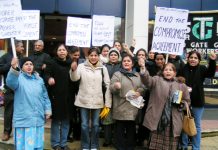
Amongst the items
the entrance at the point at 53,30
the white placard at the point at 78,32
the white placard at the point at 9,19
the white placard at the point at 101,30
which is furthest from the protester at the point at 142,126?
the entrance at the point at 53,30

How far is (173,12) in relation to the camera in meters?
7.24

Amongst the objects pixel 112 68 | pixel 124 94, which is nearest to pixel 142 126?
pixel 124 94

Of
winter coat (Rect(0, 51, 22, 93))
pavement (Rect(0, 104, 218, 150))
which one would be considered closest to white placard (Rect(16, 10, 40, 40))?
winter coat (Rect(0, 51, 22, 93))

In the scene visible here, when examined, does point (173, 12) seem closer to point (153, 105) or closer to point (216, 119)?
point (153, 105)

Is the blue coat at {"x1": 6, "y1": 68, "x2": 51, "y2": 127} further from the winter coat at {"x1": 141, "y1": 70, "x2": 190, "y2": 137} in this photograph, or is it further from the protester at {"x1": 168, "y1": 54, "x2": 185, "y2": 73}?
the protester at {"x1": 168, "y1": 54, "x2": 185, "y2": 73}

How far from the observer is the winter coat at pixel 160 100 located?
20.9ft

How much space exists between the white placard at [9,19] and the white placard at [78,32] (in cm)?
194

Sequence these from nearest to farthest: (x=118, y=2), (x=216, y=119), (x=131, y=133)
A: (x=131, y=133) < (x=216, y=119) < (x=118, y=2)

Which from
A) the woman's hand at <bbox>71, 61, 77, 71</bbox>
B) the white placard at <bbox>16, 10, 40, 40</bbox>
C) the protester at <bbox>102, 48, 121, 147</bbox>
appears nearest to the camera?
the woman's hand at <bbox>71, 61, 77, 71</bbox>

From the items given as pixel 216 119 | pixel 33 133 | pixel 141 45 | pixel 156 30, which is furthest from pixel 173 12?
pixel 141 45

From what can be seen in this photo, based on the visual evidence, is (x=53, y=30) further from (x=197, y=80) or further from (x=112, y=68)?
(x=197, y=80)

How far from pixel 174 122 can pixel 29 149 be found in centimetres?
232

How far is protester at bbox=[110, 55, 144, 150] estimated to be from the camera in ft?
21.8

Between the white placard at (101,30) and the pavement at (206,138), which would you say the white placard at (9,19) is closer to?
the pavement at (206,138)
